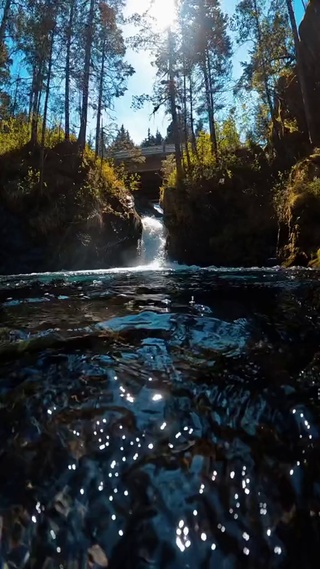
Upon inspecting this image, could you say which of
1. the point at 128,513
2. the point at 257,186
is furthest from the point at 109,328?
the point at 257,186

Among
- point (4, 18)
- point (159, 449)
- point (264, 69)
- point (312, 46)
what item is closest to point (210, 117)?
point (264, 69)

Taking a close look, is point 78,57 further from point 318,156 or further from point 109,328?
point 109,328

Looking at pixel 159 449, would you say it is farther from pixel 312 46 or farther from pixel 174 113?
pixel 312 46

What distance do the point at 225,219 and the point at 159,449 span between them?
13792 mm

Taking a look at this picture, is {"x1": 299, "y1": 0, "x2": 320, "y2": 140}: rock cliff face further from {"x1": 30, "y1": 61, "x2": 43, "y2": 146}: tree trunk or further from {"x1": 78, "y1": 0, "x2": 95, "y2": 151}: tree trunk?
{"x1": 30, "y1": 61, "x2": 43, "y2": 146}: tree trunk

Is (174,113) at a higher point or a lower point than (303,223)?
higher

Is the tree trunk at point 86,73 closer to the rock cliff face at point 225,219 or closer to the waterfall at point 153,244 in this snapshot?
the rock cliff face at point 225,219

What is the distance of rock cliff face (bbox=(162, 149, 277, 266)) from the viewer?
13.4m

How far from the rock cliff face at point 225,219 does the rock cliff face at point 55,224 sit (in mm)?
2724

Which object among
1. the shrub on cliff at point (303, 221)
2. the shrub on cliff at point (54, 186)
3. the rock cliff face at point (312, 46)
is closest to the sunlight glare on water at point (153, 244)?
the shrub on cliff at point (54, 186)

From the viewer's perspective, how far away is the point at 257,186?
1492 centimetres

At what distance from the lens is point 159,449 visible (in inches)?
74.8

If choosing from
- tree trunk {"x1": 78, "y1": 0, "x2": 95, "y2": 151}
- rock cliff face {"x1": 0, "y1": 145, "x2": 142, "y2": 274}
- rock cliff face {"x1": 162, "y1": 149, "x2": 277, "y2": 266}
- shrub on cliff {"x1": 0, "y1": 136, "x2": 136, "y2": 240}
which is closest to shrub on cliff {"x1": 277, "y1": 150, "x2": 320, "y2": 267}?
rock cliff face {"x1": 162, "y1": 149, "x2": 277, "y2": 266}

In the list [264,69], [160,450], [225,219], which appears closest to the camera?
[160,450]
